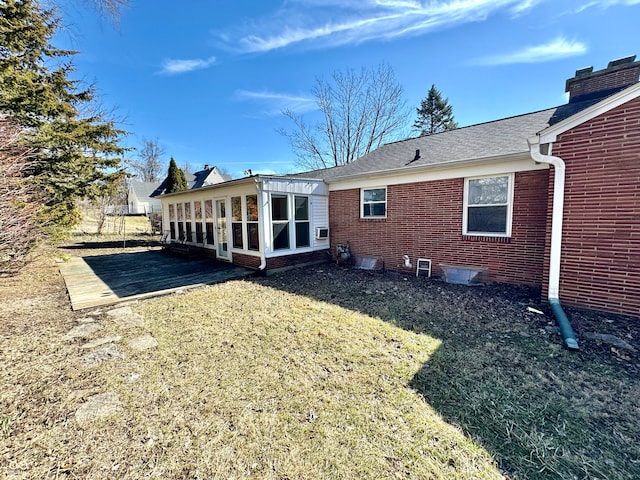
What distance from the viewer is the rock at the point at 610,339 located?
348 cm

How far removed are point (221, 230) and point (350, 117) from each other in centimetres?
1460

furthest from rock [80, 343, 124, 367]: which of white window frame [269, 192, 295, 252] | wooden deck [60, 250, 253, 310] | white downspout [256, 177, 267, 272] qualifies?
white window frame [269, 192, 295, 252]

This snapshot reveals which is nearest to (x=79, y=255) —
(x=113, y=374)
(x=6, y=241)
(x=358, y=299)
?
(x=6, y=241)

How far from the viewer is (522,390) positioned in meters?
2.71

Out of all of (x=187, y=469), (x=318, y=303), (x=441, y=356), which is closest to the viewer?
(x=187, y=469)

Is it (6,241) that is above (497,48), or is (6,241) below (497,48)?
below

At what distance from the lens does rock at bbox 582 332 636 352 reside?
3.48 metres

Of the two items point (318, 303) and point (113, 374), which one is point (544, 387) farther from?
point (113, 374)

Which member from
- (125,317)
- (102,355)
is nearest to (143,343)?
(102,355)

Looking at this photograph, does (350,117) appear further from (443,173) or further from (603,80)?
(443,173)

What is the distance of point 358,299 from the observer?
5605mm

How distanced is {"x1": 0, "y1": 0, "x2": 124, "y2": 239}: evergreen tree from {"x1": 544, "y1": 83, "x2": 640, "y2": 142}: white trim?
11.1 m

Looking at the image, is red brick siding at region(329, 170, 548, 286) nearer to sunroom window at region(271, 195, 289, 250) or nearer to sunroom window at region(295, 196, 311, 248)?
sunroom window at region(295, 196, 311, 248)

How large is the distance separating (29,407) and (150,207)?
4205 centimetres
